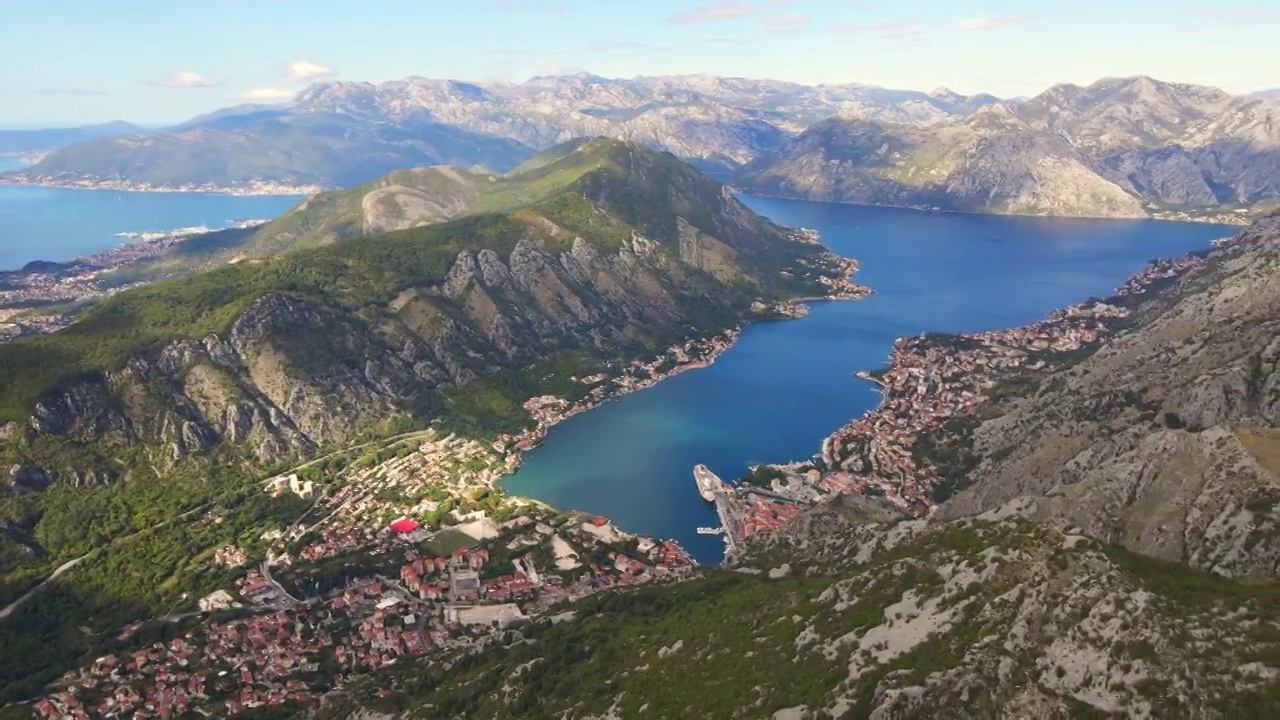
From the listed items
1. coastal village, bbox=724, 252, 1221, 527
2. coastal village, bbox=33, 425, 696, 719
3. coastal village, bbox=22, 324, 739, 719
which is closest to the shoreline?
coastal village, bbox=22, 324, 739, 719

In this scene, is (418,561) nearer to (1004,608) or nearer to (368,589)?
(368,589)

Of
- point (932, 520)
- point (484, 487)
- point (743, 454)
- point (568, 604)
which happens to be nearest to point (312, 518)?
point (484, 487)

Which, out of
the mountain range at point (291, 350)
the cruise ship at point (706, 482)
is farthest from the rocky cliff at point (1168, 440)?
the mountain range at point (291, 350)

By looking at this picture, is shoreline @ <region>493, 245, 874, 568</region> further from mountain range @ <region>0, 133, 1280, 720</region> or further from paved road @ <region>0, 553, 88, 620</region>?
paved road @ <region>0, 553, 88, 620</region>

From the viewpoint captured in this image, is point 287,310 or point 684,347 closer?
point 287,310

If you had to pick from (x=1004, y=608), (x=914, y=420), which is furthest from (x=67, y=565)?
(x=914, y=420)

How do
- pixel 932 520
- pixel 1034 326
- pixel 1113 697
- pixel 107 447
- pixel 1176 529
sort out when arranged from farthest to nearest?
pixel 1034 326
pixel 107 447
pixel 932 520
pixel 1176 529
pixel 1113 697

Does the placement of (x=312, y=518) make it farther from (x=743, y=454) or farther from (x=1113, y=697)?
(x=1113, y=697)

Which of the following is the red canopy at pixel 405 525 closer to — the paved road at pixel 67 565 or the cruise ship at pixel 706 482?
the paved road at pixel 67 565
